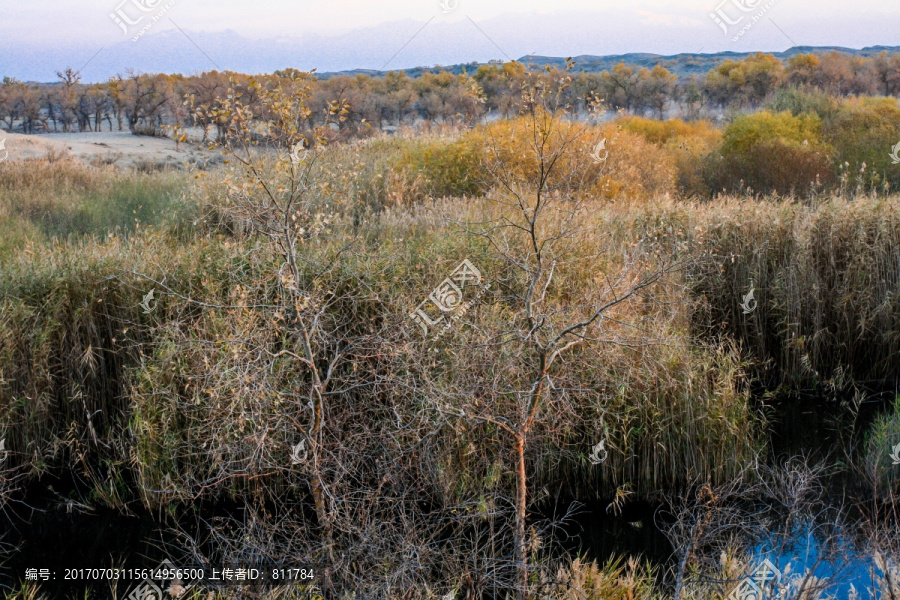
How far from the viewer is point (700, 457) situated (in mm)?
5848

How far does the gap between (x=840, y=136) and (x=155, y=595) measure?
14.7m

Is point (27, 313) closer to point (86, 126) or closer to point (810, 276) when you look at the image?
point (810, 276)

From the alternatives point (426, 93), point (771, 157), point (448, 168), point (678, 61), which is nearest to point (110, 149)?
point (448, 168)

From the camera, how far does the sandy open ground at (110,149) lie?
19750 millimetres

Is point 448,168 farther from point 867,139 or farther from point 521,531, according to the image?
point 521,531

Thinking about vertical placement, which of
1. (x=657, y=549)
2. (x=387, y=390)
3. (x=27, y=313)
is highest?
(x=27, y=313)

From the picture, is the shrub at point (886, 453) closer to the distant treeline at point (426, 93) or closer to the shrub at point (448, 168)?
the shrub at point (448, 168)

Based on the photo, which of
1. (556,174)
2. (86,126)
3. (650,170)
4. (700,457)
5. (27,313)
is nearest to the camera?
(700,457)

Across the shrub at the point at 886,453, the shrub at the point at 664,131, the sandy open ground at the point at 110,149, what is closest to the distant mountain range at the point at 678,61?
the sandy open ground at the point at 110,149

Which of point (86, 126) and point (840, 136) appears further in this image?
point (86, 126)

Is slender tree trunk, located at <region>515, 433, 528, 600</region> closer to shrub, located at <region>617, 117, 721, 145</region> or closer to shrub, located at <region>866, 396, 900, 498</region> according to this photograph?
shrub, located at <region>866, 396, 900, 498</region>

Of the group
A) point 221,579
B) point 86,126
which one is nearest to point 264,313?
point 221,579

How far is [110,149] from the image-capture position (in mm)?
23844

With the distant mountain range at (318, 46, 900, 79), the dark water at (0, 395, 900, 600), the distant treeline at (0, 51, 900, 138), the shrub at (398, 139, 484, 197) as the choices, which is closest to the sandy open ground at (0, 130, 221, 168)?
the distant treeline at (0, 51, 900, 138)
